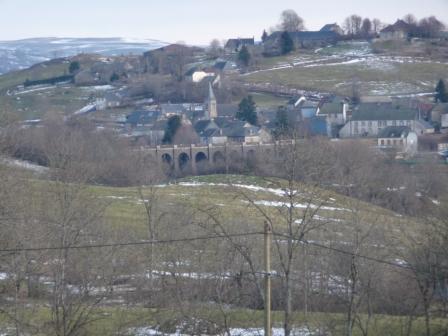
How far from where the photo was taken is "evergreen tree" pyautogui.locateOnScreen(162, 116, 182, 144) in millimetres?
43938

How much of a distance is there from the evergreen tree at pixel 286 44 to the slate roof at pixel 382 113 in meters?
25.7

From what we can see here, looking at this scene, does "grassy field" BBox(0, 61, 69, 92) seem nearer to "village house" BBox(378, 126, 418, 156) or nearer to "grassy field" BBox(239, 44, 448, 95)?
"grassy field" BBox(239, 44, 448, 95)

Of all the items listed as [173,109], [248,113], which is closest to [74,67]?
[173,109]

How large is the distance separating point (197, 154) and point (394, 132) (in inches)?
418

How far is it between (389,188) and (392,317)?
604 inches

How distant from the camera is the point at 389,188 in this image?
2394 cm

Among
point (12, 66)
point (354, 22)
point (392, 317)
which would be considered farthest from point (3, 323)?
point (12, 66)

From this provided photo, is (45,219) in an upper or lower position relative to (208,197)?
upper

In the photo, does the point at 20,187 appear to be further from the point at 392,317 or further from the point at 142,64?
the point at 142,64

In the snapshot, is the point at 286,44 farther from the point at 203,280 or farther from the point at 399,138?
the point at 203,280

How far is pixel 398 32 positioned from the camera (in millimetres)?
79438

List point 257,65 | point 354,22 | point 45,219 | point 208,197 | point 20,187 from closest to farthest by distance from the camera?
point 45,219
point 20,187
point 208,197
point 257,65
point 354,22

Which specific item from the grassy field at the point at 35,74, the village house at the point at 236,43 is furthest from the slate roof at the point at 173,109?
the village house at the point at 236,43

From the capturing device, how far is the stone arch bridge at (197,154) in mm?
34969
